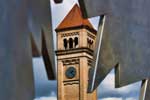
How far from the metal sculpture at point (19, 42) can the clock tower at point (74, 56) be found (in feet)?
135

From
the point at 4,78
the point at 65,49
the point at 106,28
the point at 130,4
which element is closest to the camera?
the point at 4,78

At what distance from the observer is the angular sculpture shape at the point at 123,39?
3301 mm

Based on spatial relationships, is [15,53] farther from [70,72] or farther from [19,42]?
[70,72]

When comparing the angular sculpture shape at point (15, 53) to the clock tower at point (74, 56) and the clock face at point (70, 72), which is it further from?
the clock face at point (70, 72)

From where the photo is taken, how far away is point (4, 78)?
257 cm

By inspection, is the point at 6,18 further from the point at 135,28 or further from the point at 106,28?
the point at 135,28

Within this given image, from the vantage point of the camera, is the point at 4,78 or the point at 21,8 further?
the point at 21,8

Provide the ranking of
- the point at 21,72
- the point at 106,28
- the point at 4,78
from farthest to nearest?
the point at 106,28 < the point at 21,72 < the point at 4,78

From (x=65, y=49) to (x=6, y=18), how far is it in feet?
139

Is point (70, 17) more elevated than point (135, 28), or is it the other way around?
point (70, 17)

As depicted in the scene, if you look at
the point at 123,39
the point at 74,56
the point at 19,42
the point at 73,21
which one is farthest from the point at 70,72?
the point at 19,42

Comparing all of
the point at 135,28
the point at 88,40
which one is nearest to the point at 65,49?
the point at 88,40

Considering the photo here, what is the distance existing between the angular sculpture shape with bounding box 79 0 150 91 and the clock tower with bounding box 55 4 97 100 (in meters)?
40.0

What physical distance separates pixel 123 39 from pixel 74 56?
4149 centimetres
